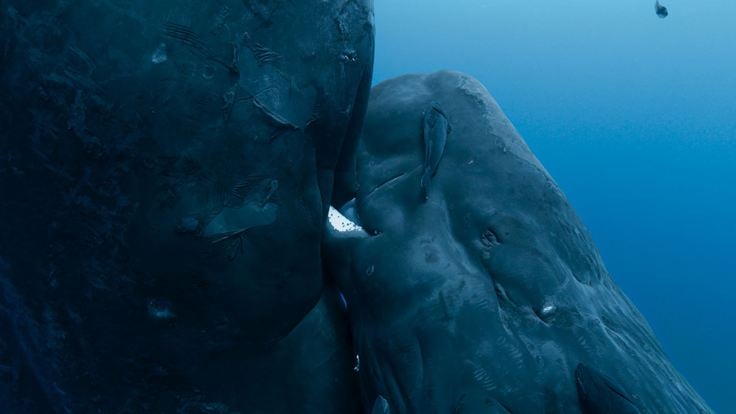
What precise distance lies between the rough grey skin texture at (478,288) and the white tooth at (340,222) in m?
0.02

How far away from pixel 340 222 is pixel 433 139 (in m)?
0.37

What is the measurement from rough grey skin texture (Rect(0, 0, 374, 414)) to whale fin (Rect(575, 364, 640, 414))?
0.69 meters

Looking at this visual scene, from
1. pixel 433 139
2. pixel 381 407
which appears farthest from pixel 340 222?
pixel 381 407

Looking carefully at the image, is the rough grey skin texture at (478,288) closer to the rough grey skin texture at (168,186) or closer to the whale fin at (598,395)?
the whale fin at (598,395)

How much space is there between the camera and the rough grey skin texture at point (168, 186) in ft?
3.55

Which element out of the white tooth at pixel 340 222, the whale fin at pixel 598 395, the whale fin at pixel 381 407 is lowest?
the whale fin at pixel 381 407

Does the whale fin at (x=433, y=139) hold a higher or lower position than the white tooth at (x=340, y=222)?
higher

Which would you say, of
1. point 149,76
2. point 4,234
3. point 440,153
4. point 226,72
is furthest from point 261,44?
point 4,234

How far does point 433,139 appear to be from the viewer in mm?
1599

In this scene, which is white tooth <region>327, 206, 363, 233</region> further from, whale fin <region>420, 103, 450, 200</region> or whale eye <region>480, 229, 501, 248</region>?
whale eye <region>480, 229, 501, 248</region>

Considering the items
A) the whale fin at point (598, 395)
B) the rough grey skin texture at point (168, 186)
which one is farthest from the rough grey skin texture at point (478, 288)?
the rough grey skin texture at point (168, 186)

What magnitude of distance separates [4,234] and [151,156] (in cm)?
44

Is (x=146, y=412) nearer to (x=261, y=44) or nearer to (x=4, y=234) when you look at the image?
(x=4, y=234)

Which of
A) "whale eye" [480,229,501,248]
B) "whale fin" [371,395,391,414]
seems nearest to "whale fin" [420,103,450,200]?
"whale eye" [480,229,501,248]
